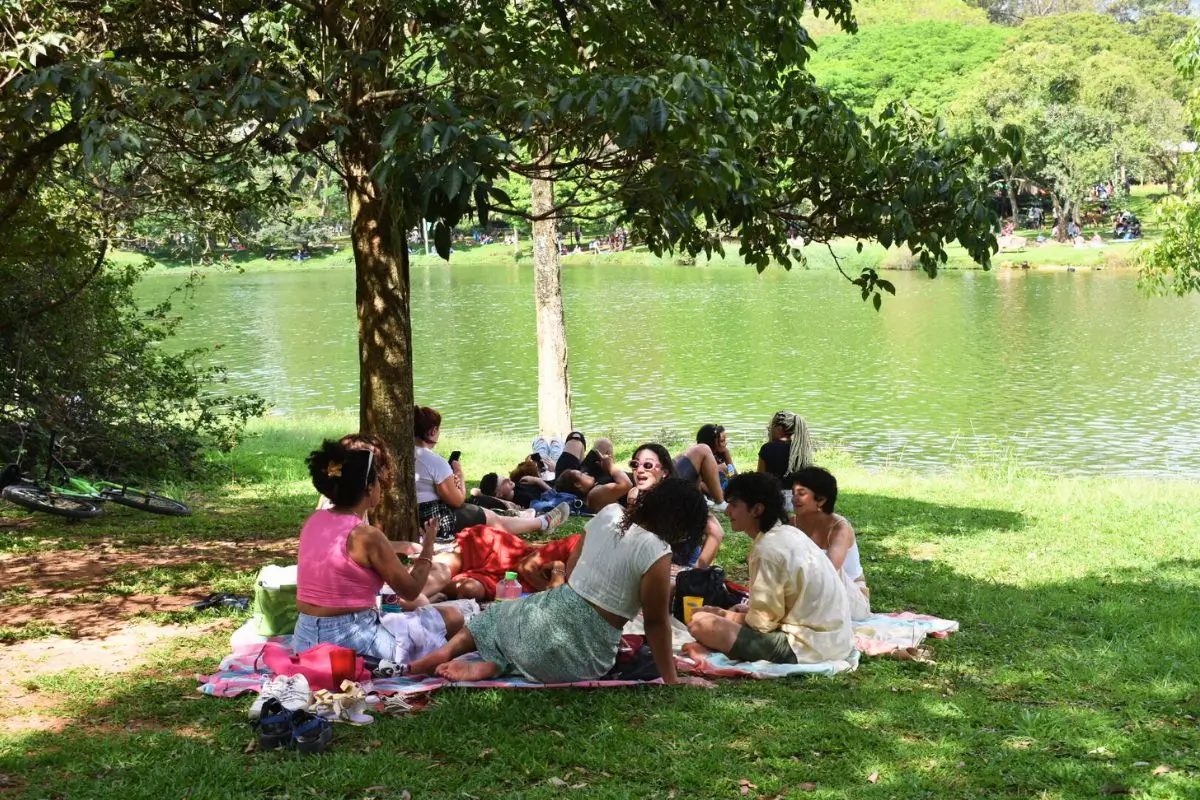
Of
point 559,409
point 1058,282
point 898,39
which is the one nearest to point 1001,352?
point 559,409

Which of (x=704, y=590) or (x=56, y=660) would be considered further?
(x=704, y=590)

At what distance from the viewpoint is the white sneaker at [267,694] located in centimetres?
443

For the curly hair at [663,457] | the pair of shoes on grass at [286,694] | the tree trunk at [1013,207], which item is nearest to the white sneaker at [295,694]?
the pair of shoes on grass at [286,694]

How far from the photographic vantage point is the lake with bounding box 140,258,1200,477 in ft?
59.6

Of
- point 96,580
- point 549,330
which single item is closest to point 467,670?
point 96,580

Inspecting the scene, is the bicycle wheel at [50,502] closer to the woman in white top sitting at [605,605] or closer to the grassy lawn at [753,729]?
the grassy lawn at [753,729]

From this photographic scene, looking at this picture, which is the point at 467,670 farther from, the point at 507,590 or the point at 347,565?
the point at 507,590

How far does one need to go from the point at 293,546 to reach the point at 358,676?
136 inches

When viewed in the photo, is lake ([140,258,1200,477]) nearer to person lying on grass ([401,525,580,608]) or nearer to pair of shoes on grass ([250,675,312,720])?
person lying on grass ([401,525,580,608])

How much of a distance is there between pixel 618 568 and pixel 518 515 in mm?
4299

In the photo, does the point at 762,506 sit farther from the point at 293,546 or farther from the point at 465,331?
the point at 465,331

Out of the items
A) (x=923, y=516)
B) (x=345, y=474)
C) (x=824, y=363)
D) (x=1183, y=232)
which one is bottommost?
(x=824, y=363)

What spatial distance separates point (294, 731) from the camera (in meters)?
4.30

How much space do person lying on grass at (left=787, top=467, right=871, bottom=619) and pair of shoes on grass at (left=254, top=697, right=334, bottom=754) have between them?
294cm
